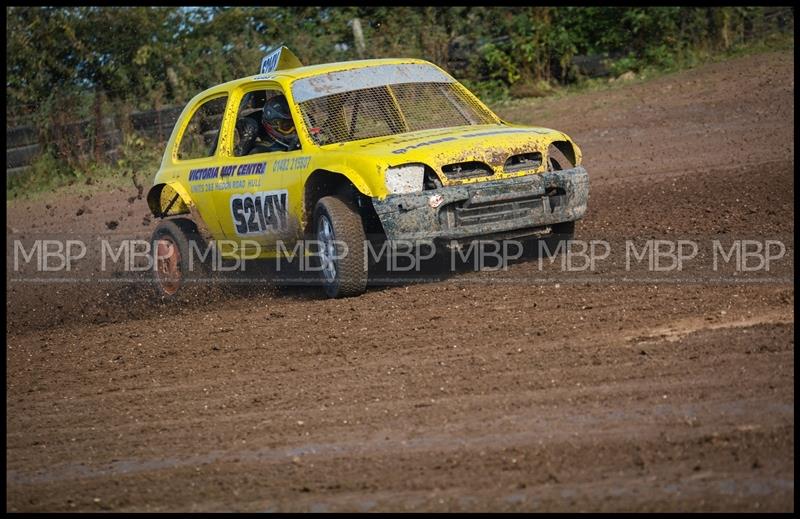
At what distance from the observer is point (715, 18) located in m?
18.7

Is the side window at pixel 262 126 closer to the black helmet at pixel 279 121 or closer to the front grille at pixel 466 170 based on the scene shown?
the black helmet at pixel 279 121

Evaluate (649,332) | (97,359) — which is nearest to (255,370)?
(97,359)

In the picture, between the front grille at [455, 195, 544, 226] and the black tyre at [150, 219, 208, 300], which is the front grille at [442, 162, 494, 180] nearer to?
the front grille at [455, 195, 544, 226]

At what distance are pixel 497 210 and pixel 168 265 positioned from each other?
10.6ft

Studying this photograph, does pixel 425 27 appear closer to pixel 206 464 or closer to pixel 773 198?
pixel 773 198

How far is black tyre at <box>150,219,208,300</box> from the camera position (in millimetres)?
10125

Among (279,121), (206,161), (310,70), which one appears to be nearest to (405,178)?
(279,121)

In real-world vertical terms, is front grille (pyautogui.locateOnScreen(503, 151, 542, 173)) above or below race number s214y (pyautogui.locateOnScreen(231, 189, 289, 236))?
above

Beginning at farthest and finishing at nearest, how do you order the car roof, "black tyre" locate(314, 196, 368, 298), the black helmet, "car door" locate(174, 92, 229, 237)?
"car door" locate(174, 92, 229, 237), the car roof, the black helmet, "black tyre" locate(314, 196, 368, 298)

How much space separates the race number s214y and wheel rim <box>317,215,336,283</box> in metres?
0.42

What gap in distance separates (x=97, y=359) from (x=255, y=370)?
1508mm

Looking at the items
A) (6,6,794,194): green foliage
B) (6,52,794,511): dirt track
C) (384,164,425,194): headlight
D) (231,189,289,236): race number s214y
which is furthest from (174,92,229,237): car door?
(6,6,794,194): green foliage

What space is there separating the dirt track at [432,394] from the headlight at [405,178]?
0.75 meters

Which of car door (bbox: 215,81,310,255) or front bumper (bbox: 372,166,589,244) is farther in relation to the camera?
car door (bbox: 215,81,310,255)
